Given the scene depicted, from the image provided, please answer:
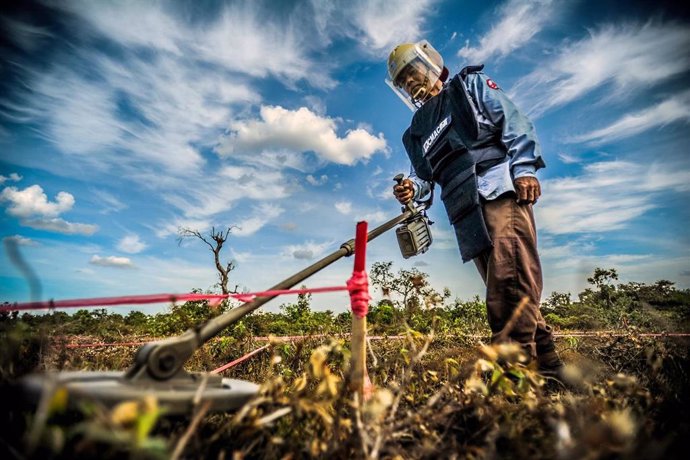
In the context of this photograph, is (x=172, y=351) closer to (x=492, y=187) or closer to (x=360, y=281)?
(x=360, y=281)

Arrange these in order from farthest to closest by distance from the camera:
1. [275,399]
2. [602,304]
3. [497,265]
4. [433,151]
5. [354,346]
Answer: [602,304], [433,151], [497,265], [354,346], [275,399]

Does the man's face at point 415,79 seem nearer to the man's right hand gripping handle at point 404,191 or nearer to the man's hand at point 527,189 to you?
the man's right hand gripping handle at point 404,191

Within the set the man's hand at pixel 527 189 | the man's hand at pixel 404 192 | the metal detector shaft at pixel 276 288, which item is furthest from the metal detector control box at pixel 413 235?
the man's hand at pixel 527 189

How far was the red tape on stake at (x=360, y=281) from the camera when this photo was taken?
66.1 inches

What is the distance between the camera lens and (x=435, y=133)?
3.20 m

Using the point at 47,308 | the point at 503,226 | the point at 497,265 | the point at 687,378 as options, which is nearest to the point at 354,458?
the point at 47,308

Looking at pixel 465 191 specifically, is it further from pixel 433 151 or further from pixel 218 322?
pixel 218 322

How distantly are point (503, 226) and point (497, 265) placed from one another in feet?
1.00

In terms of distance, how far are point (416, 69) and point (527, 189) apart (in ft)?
5.64

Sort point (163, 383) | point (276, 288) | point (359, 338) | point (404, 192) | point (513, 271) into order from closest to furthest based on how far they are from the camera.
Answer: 1. point (163, 383)
2. point (359, 338)
3. point (276, 288)
4. point (513, 271)
5. point (404, 192)

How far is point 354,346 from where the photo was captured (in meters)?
1.60

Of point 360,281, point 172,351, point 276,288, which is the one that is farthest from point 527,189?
point 172,351

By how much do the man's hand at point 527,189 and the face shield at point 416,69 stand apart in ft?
4.80

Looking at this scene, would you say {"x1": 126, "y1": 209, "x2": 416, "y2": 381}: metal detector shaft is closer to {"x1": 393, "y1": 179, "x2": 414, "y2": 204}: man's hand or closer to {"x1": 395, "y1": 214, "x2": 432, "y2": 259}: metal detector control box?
{"x1": 395, "y1": 214, "x2": 432, "y2": 259}: metal detector control box
